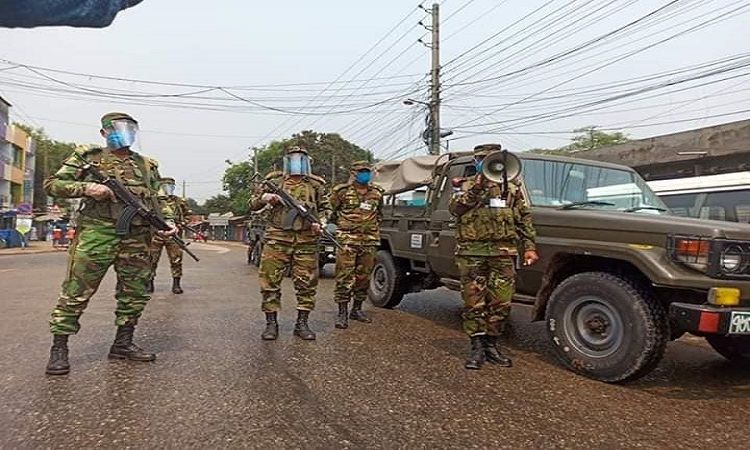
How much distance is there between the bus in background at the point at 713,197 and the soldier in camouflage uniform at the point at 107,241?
6.26m

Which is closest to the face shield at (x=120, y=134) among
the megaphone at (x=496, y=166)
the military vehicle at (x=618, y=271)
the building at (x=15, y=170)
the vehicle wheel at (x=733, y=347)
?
the military vehicle at (x=618, y=271)

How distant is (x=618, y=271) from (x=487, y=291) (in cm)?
95

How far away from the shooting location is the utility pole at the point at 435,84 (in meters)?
19.4

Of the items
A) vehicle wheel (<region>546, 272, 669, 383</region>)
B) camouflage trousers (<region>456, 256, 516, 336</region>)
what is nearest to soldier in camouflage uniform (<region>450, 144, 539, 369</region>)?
camouflage trousers (<region>456, 256, 516, 336</region>)

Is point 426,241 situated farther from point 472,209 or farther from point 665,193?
point 665,193

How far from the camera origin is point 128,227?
4195 mm

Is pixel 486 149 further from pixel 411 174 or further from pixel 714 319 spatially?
pixel 411 174

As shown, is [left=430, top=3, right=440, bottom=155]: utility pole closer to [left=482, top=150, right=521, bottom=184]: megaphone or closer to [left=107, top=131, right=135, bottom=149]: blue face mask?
[left=482, top=150, right=521, bottom=184]: megaphone

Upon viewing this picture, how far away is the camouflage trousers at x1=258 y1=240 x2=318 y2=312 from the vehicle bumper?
307 centimetres

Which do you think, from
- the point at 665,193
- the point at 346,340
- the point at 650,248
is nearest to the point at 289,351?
the point at 346,340

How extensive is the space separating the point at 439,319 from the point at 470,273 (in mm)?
2381

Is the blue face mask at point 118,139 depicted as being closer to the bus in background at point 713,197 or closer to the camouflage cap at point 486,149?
the camouflage cap at point 486,149

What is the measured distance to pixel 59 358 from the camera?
158 inches

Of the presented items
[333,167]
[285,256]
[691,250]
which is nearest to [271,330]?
[285,256]
